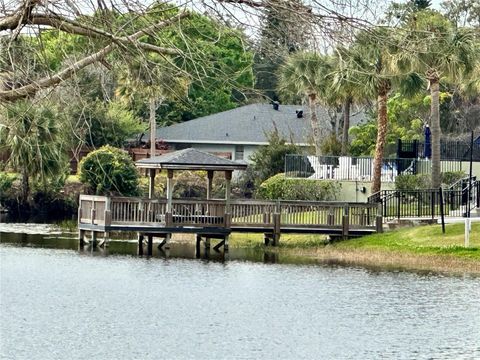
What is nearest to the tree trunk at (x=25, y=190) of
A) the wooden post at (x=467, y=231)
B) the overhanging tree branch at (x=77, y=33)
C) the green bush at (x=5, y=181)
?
the green bush at (x=5, y=181)

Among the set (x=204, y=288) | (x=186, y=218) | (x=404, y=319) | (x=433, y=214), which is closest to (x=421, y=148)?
(x=433, y=214)

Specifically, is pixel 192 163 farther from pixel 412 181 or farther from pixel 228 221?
pixel 412 181

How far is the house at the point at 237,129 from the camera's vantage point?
82.8 meters

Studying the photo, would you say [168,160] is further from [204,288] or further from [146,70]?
[146,70]

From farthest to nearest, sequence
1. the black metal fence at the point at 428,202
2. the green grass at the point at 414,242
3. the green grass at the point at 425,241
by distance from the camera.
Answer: the black metal fence at the point at 428,202 → the green grass at the point at 414,242 → the green grass at the point at 425,241

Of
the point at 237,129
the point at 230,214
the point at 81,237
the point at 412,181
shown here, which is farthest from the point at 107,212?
the point at 237,129

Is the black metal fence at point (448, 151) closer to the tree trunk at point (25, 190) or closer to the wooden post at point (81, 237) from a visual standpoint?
the wooden post at point (81, 237)

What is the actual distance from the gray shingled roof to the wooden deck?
34062 millimetres

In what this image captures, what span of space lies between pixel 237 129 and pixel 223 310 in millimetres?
55128

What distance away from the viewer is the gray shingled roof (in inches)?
3258

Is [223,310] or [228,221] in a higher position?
[228,221]

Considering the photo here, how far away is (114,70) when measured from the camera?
11.1 metres

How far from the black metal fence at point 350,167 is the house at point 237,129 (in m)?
19.9

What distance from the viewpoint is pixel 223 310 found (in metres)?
29.0
